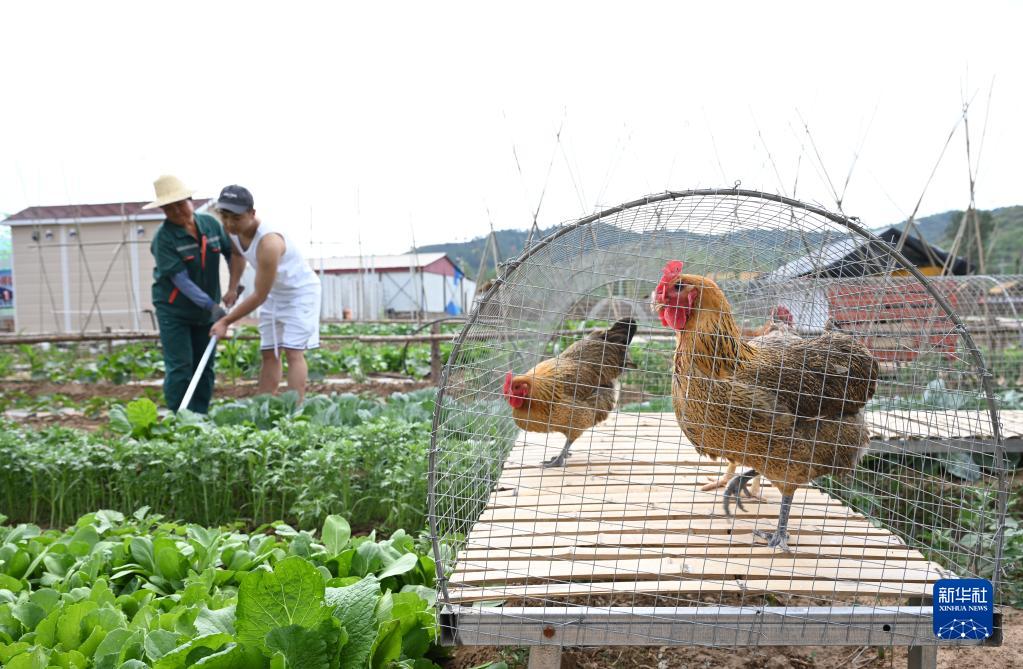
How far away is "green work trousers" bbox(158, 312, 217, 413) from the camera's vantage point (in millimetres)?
4895

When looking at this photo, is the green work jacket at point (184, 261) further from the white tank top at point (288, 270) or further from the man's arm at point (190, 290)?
the white tank top at point (288, 270)

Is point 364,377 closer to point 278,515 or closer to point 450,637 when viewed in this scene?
point 278,515

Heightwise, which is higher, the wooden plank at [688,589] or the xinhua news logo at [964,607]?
the xinhua news logo at [964,607]

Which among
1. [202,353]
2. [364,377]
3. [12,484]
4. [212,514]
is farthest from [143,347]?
[212,514]

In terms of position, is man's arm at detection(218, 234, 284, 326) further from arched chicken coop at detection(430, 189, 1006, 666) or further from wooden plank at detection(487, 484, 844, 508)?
wooden plank at detection(487, 484, 844, 508)

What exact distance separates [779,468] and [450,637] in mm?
1200

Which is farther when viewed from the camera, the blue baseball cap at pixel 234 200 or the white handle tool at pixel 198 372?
the white handle tool at pixel 198 372

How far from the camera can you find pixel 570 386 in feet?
11.8

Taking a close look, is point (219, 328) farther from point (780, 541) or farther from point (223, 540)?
point (780, 541)

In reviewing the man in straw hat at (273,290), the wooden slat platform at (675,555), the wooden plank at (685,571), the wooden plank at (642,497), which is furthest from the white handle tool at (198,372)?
the wooden plank at (685,571)

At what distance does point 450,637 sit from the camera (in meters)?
1.88

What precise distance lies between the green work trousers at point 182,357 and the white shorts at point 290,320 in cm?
43

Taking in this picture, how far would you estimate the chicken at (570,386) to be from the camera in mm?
3430

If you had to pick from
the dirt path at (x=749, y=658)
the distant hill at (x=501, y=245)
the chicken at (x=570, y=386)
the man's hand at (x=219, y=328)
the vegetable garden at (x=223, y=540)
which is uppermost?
the distant hill at (x=501, y=245)
